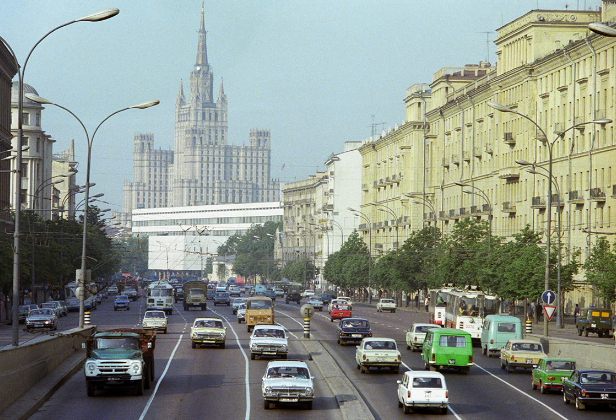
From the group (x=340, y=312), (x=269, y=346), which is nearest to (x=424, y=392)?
(x=269, y=346)

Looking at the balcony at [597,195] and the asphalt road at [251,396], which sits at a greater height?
the balcony at [597,195]

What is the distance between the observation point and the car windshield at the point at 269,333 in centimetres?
4300

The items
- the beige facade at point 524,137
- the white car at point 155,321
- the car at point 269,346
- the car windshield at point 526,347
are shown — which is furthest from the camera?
the beige facade at point 524,137

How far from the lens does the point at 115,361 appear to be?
28.7m

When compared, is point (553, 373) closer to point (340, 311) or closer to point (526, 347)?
point (526, 347)

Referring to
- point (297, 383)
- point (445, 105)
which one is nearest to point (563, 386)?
point (297, 383)

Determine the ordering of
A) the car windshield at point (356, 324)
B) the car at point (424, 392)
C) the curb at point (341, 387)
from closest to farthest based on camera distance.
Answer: the curb at point (341, 387) < the car at point (424, 392) < the car windshield at point (356, 324)

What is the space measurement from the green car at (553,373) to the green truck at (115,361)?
42.3 ft

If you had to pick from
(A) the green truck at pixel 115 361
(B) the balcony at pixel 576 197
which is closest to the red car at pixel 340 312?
(B) the balcony at pixel 576 197

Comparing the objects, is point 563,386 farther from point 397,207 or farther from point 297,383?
point 397,207

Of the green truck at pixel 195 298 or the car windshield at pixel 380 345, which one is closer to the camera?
the car windshield at pixel 380 345

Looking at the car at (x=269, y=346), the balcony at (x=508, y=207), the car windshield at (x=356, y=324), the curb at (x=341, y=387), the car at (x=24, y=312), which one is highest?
the balcony at (x=508, y=207)

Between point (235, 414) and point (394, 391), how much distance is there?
7.67m

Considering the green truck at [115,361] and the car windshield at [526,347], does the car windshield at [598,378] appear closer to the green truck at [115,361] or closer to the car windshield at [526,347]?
the car windshield at [526,347]
